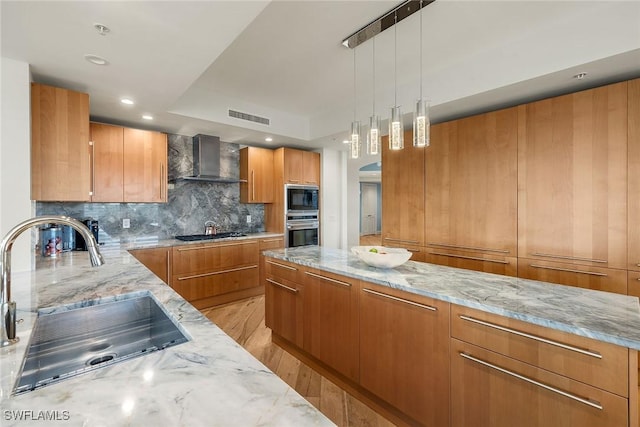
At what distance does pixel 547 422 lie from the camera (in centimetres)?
117

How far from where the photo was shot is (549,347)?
1152mm

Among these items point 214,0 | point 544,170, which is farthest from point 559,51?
point 214,0

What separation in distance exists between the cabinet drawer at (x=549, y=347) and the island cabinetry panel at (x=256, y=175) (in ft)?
11.8

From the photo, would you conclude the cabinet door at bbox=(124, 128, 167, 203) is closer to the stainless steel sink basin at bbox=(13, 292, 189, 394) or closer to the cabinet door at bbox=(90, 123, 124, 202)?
the cabinet door at bbox=(90, 123, 124, 202)

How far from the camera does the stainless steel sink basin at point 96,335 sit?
1.07m

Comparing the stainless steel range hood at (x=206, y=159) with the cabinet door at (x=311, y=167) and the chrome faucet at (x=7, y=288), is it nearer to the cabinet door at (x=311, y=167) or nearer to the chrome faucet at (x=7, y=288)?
the cabinet door at (x=311, y=167)

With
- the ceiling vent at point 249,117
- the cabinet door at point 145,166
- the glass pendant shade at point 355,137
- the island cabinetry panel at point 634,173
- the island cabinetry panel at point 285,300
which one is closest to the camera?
the island cabinetry panel at point 634,173

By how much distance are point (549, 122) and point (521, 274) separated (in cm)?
137

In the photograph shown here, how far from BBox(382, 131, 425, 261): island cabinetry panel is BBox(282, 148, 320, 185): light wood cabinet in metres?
1.45

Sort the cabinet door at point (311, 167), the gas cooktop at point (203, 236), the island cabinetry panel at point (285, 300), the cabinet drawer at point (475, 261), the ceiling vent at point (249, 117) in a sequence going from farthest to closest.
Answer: the cabinet door at point (311, 167) → the gas cooktop at point (203, 236) → the ceiling vent at point (249, 117) → the cabinet drawer at point (475, 261) → the island cabinetry panel at point (285, 300)

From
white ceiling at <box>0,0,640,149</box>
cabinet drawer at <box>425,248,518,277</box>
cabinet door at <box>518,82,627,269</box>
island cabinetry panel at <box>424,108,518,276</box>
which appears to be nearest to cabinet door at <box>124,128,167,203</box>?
white ceiling at <box>0,0,640,149</box>

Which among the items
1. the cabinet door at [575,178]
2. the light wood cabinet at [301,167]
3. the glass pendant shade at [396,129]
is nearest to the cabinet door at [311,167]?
the light wood cabinet at [301,167]

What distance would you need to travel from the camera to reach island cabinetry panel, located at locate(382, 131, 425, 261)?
11.1ft

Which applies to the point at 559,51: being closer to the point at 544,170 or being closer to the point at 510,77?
the point at 510,77
